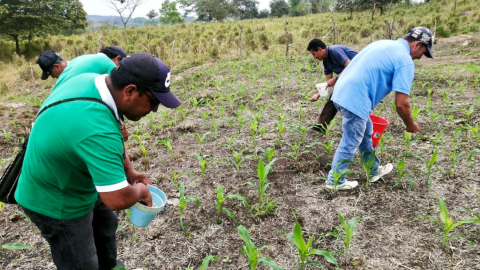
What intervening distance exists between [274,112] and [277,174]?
2.20 m

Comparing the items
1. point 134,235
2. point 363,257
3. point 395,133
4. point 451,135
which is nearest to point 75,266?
point 134,235

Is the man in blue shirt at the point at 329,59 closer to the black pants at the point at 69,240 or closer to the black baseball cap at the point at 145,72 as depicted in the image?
the black baseball cap at the point at 145,72

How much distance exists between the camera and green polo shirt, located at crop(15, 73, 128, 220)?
1.27 meters

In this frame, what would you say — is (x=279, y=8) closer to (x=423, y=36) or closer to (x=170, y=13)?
(x=170, y=13)

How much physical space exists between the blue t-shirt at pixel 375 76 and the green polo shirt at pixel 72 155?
212cm

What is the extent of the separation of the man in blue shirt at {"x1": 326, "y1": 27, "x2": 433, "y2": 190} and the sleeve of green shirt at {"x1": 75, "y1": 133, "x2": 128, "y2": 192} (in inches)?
82.7

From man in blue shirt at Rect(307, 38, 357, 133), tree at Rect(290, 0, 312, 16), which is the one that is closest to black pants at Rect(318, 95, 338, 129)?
man in blue shirt at Rect(307, 38, 357, 133)

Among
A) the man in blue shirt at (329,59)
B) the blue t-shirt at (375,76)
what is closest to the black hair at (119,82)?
the blue t-shirt at (375,76)

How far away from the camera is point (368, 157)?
3.15 meters

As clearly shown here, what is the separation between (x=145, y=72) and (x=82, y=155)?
464 mm

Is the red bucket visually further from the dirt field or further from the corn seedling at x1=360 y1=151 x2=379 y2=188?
the dirt field

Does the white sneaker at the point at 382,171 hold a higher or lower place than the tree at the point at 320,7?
lower

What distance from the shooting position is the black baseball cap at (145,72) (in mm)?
1381

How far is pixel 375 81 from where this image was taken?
8.86ft
